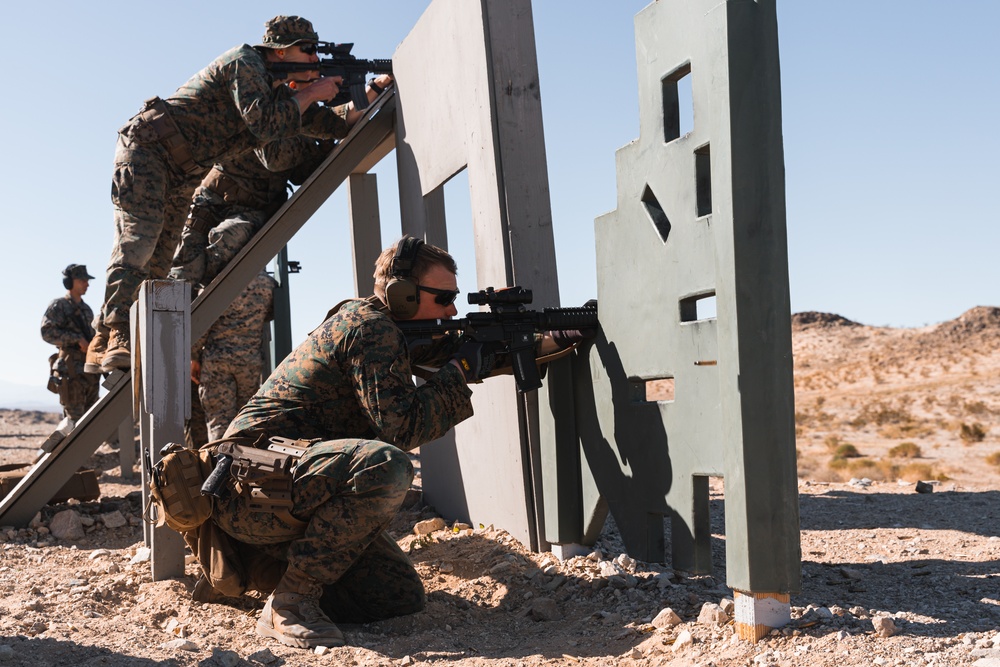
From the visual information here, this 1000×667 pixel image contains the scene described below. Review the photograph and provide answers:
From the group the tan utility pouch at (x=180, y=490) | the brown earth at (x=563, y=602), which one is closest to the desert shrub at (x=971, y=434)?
the brown earth at (x=563, y=602)

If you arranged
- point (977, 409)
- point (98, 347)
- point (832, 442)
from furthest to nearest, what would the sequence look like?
1. point (977, 409)
2. point (832, 442)
3. point (98, 347)

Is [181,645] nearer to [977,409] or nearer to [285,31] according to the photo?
[285,31]

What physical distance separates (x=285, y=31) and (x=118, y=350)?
2.36 meters

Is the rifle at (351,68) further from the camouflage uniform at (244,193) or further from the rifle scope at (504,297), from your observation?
the rifle scope at (504,297)

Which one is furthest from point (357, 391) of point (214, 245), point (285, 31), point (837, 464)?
point (837, 464)

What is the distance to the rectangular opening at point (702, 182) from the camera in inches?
132

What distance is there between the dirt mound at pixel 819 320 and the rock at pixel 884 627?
169 ft

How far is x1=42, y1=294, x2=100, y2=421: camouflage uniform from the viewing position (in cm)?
1088

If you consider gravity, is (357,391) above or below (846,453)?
above

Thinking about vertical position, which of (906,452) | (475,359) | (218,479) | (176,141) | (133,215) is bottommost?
(906,452)

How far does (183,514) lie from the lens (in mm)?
3633

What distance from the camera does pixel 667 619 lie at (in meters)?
3.38

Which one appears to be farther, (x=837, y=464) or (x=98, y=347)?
(x=837, y=464)

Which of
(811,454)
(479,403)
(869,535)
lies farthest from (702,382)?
(811,454)
